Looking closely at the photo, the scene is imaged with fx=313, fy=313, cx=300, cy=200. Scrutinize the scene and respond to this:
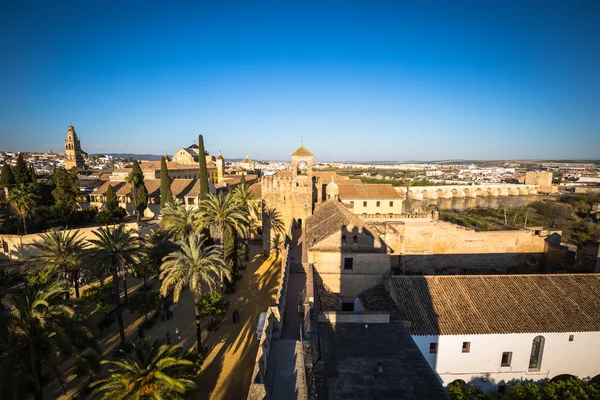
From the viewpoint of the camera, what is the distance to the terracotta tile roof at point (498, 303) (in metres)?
14.5

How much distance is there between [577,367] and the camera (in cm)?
1496

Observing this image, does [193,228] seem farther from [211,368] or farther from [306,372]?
[306,372]

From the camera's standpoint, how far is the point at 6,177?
46406 mm

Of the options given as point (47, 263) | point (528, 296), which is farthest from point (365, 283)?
point (47, 263)

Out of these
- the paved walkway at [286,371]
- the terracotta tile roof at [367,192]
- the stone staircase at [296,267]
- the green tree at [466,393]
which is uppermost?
the terracotta tile roof at [367,192]

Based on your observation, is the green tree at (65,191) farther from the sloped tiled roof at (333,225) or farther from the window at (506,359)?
the window at (506,359)

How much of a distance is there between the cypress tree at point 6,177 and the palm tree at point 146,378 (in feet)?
169

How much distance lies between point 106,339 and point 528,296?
2287 centimetres

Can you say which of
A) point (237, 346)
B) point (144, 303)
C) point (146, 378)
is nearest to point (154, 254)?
point (144, 303)

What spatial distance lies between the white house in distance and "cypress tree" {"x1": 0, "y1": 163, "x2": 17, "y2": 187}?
5771cm

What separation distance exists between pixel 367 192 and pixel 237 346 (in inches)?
1005

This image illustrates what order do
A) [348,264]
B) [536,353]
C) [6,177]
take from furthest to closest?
[6,177] < [348,264] < [536,353]

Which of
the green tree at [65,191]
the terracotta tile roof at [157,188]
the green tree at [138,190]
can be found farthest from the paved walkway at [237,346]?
the green tree at [65,191]

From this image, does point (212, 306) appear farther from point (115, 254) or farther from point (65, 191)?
point (65, 191)
